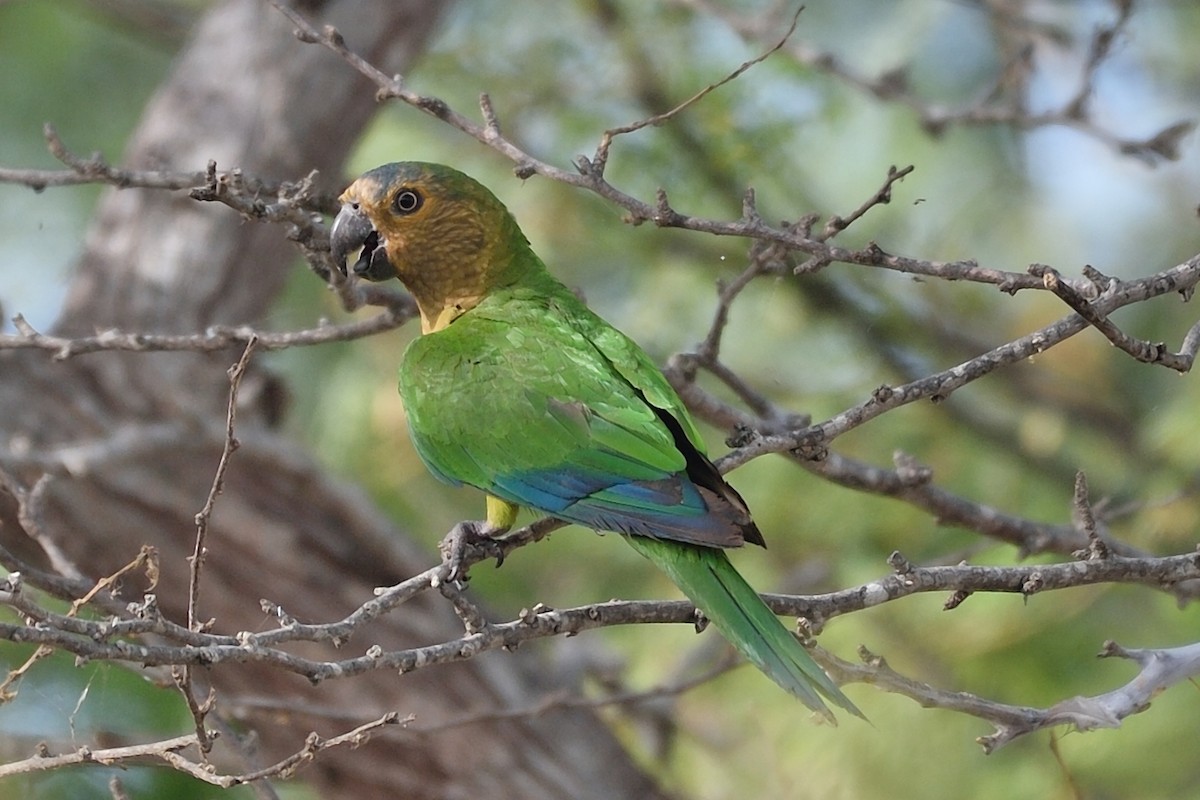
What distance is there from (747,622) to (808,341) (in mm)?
3371

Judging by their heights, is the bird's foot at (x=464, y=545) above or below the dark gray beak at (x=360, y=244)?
below

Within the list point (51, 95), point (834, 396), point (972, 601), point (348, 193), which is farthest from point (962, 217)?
point (51, 95)

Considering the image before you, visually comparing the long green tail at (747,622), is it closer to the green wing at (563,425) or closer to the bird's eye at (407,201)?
the green wing at (563,425)

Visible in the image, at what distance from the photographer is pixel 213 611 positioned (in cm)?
438

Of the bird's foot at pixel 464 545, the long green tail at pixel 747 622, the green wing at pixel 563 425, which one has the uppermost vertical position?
the green wing at pixel 563 425

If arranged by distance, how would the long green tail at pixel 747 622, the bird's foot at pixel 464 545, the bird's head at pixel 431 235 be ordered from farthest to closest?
the bird's head at pixel 431 235 → the bird's foot at pixel 464 545 → the long green tail at pixel 747 622

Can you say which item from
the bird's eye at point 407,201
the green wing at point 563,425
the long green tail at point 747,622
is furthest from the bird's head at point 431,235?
the long green tail at point 747,622

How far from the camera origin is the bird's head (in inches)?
142

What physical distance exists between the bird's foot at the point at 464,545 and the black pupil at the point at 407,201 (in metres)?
1.00

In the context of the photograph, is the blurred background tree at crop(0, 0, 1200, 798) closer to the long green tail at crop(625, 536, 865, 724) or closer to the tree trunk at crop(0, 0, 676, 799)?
the tree trunk at crop(0, 0, 676, 799)

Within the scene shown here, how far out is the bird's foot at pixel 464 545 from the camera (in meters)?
2.84

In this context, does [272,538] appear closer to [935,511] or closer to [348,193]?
[348,193]

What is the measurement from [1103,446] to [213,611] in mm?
3660

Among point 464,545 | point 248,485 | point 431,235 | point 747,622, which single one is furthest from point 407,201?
point 747,622
